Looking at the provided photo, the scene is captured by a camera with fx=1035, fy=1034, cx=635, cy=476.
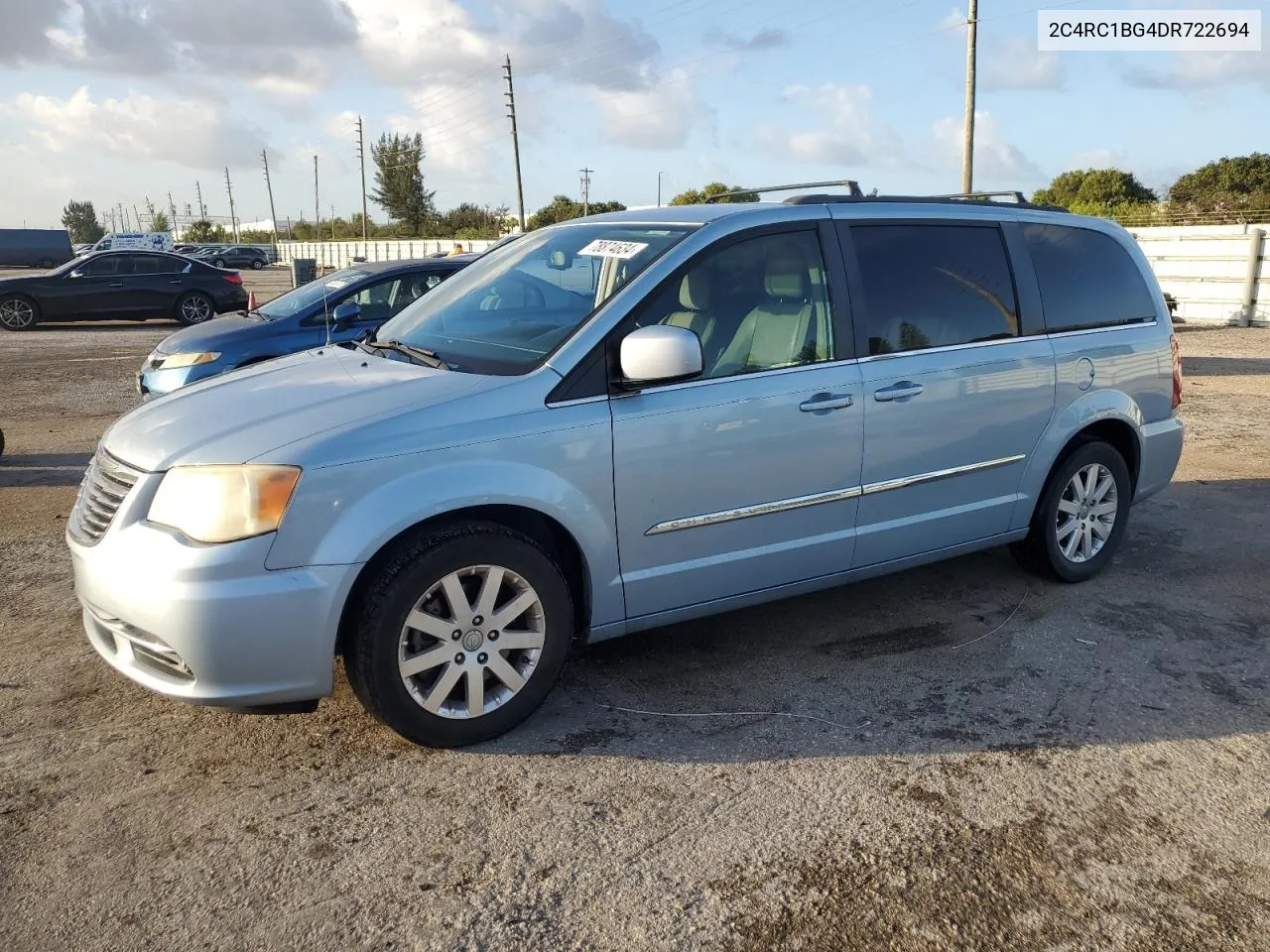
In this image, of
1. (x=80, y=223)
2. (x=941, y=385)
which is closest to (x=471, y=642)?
(x=941, y=385)

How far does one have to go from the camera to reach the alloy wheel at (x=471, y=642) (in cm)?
330

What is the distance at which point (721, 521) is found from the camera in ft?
12.5

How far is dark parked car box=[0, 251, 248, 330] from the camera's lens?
727 inches

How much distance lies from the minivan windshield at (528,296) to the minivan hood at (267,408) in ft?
0.78

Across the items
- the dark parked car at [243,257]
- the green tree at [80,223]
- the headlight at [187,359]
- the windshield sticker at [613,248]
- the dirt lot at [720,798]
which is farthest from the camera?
the green tree at [80,223]

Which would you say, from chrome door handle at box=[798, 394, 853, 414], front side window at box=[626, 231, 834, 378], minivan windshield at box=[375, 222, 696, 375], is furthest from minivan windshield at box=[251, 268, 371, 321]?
chrome door handle at box=[798, 394, 853, 414]

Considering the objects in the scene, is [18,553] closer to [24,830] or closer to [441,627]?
[24,830]

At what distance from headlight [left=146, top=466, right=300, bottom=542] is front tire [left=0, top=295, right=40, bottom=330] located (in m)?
18.1

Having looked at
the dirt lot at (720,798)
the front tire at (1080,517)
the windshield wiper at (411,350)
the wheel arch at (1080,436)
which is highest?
the windshield wiper at (411,350)

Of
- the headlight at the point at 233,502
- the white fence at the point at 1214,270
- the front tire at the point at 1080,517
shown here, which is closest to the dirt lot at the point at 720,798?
the front tire at the point at 1080,517

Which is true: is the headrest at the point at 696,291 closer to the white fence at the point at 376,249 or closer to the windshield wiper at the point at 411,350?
the windshield wiper at the point at 411,350

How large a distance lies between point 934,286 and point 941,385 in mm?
460

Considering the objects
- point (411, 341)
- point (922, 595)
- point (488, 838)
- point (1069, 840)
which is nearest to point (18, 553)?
point (411, 341)

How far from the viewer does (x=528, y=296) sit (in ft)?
13.8
